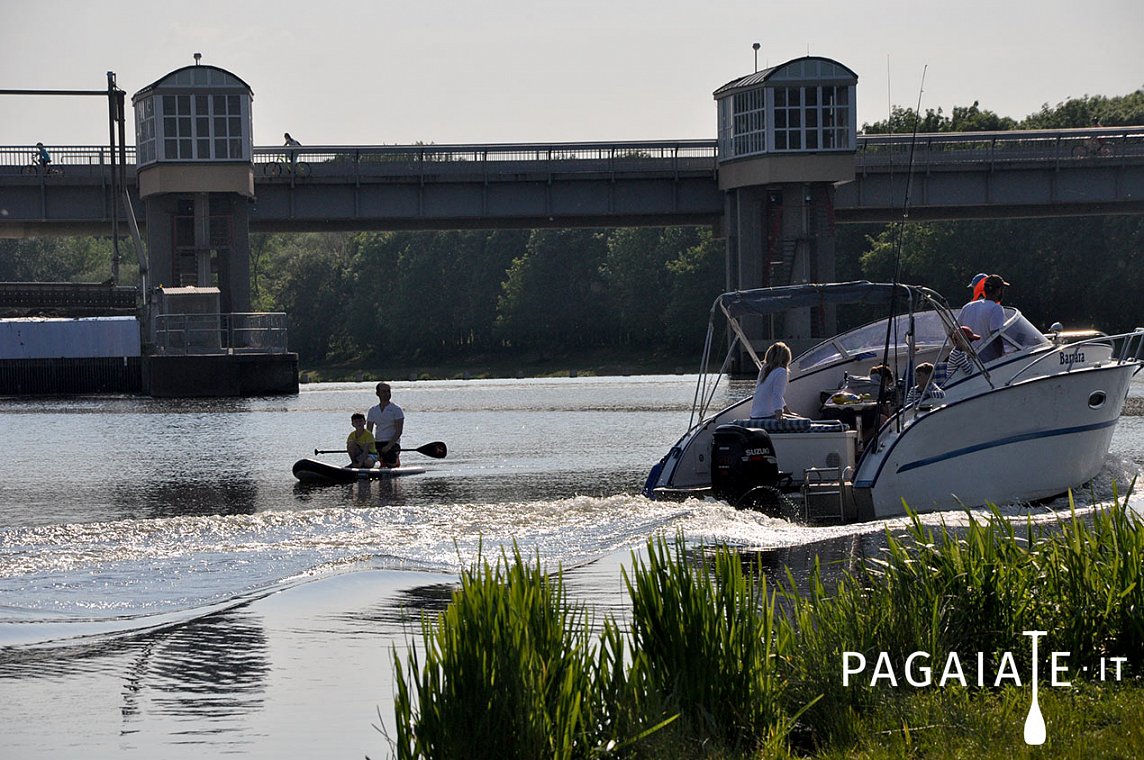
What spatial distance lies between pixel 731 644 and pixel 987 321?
12.3m

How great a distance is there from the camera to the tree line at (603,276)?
314 feet

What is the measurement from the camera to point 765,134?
7238 cm

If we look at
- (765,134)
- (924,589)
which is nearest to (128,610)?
(924,589)

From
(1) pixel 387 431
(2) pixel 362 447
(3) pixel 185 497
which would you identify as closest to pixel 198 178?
(2) pixel 362 447

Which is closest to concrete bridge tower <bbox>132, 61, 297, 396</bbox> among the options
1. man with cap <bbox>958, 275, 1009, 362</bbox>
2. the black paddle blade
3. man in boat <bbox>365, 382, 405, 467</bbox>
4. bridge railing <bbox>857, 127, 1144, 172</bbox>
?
bridge railing <bbox>857, 127, 1144, 172</bbox>

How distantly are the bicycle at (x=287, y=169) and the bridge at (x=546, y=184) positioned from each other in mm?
81

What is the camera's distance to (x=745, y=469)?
1816 cm

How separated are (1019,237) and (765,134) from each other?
30.6 m

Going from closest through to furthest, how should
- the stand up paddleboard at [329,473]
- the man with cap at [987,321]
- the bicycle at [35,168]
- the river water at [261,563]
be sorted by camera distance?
the river water at [261,563] → the man with cap at [987,321] → the stand up paddleboard at [329,473] → the bicycle at [35,168]

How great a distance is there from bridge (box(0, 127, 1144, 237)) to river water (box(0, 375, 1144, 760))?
37027 millimetres

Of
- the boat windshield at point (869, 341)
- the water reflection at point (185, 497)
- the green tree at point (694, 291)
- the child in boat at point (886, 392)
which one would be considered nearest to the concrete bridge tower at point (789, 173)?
the green tree at point (694, 291)

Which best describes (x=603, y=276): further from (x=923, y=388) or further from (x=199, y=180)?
(x=923, y=388)

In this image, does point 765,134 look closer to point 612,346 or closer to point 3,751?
point 612,346

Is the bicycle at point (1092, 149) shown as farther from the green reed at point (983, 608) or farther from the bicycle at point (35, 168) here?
the green reed at point (983, 608)
